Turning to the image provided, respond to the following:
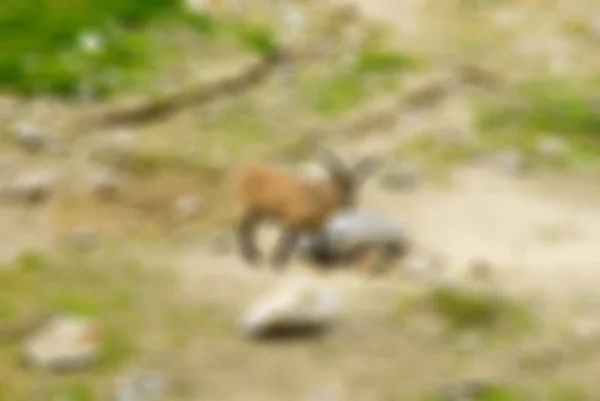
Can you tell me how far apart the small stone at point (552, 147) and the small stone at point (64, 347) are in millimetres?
4688

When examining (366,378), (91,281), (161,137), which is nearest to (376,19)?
(161,137)

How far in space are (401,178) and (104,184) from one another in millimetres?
2068

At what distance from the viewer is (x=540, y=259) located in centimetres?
718

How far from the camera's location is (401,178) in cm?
871

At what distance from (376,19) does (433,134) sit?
3432mm

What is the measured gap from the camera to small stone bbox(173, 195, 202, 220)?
7.89 metres

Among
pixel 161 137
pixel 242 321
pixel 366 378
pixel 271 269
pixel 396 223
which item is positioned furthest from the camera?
pixel 161 137

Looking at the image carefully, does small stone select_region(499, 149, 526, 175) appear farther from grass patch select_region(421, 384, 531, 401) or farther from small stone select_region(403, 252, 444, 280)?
grass patch select_region(421, 384, 531, 401)

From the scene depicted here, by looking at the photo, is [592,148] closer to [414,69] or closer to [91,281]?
[414,69]

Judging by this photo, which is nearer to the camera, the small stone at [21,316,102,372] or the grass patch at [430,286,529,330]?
the small stone at [21,316,102,372]

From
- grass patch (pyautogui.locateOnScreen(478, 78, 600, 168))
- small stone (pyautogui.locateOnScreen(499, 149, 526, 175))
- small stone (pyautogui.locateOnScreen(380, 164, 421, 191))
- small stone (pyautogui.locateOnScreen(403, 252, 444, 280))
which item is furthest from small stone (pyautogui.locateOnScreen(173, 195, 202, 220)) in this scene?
grass patch (pyautogui.locateOnScreen(478, 78, 600, 168))

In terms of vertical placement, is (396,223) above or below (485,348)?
above

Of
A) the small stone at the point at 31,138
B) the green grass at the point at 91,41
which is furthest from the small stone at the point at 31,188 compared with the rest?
the green grass at the point at 91,41

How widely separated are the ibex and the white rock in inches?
59.7
